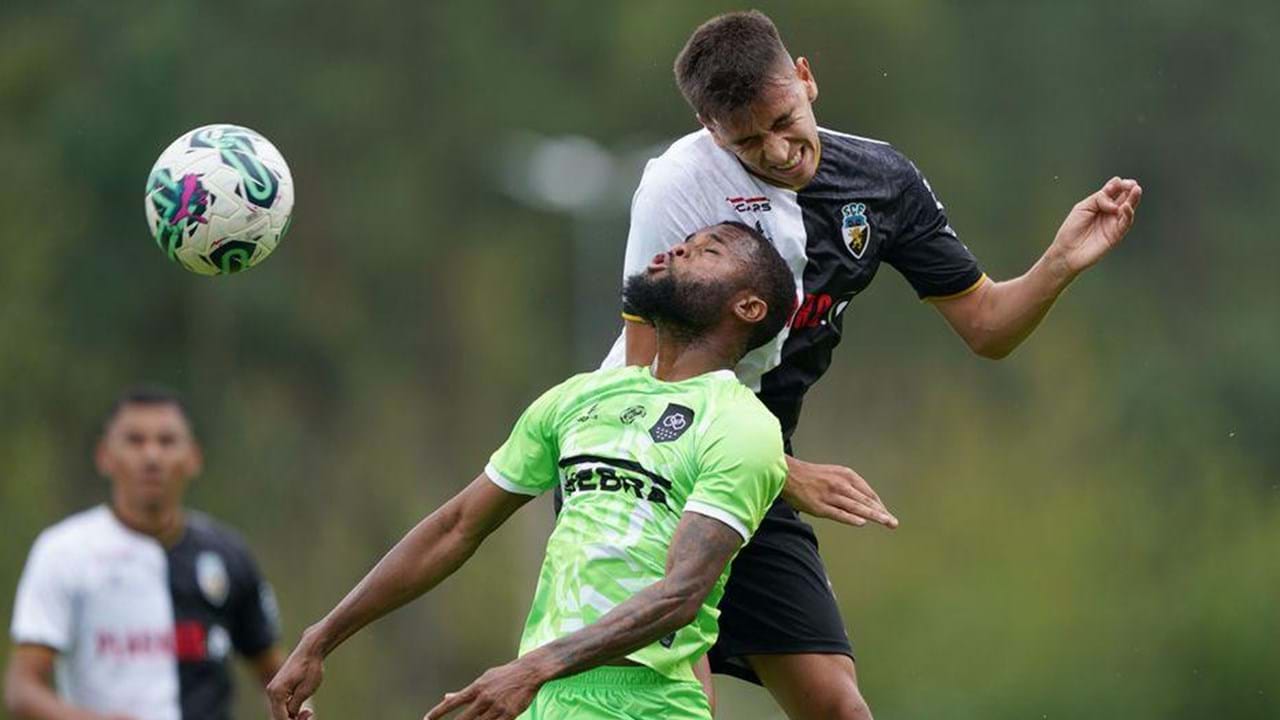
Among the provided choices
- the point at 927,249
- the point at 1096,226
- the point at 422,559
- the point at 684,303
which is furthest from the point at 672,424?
the point at 1096,226

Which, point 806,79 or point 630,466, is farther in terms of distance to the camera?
point 806,79

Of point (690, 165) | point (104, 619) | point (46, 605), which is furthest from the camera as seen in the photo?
point (104, 619)

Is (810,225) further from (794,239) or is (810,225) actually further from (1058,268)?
(1058,268)

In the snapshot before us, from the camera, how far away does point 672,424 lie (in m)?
5.88

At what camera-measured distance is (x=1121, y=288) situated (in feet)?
80.0

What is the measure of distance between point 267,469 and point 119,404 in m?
15.2

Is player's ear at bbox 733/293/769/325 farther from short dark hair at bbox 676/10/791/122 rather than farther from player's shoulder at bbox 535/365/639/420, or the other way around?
short dark hair at bbox 676/10/791/122

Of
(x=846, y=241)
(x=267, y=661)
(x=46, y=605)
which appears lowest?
(x=267, y=661)

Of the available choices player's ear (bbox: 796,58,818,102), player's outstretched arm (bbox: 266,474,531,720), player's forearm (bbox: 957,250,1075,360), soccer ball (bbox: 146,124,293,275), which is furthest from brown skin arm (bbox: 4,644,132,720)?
player's ear (bbox: 796,58,818,102)

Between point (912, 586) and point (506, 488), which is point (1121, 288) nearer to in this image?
point (912, 586)

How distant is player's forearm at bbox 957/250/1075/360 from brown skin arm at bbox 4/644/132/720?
4283mm

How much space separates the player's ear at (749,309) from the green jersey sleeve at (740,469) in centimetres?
34

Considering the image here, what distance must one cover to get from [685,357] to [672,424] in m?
0.28

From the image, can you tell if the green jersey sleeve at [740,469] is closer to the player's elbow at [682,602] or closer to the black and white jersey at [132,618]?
the player's elbow at [682,602]
